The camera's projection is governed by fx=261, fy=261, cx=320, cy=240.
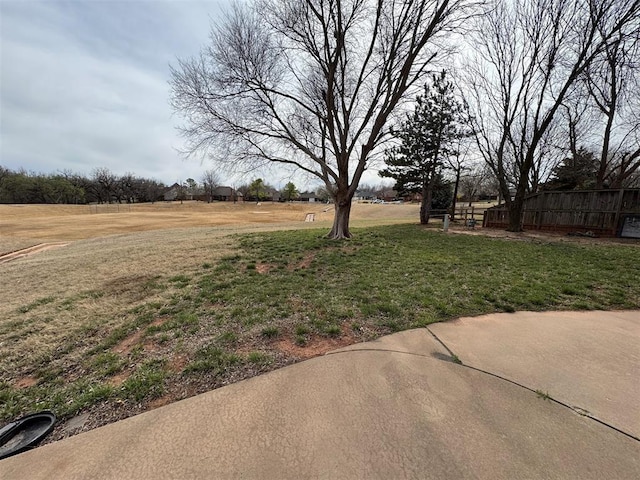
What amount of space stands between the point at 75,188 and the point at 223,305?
7006 centimetres

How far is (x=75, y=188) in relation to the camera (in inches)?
2106

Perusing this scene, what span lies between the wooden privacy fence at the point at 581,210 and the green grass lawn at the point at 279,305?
338cm

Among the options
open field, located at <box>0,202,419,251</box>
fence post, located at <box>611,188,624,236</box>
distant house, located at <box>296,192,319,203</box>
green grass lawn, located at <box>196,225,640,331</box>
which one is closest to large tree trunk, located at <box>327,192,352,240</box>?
green grass lawn, located at <box>196,225,640,331</box>

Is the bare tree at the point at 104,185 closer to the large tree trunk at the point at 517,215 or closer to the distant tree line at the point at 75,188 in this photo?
the distant tree line at the point at 75,188

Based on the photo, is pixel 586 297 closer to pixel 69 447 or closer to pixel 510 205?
pixel 69 447

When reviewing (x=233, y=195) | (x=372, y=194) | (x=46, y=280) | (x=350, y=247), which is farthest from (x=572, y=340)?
(x=372, y=194)

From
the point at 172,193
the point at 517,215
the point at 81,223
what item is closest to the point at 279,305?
the point at 517,215

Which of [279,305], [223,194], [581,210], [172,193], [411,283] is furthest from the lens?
[172,193]

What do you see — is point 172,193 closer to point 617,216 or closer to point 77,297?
point 77,297

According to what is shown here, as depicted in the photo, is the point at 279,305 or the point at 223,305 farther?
the point at 223,305

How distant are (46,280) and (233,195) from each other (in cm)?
7713

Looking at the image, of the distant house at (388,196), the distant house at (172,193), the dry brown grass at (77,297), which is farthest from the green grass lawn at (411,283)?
the distant house at (172,193)

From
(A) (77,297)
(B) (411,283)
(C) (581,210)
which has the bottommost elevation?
(A) (77,297)

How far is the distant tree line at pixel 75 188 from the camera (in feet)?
155
